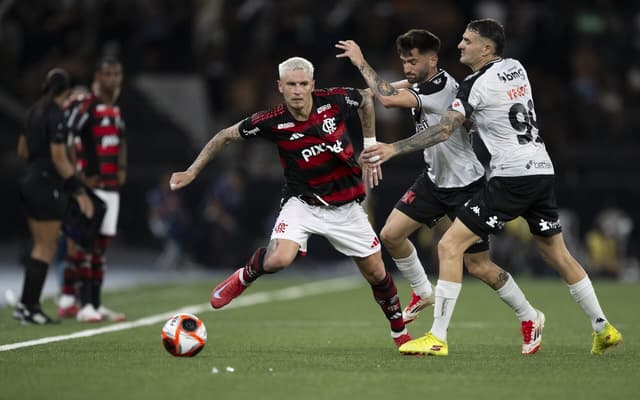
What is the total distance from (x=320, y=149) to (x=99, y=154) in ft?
13.2

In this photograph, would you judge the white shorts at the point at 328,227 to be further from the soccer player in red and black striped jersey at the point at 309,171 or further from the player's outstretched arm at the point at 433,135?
the player's outstretched arm at the point at 433,135

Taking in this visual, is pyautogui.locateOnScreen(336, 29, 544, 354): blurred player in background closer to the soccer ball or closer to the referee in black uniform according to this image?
the soccer ball

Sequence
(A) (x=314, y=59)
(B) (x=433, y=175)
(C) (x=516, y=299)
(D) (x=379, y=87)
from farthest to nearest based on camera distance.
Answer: (A) (x=314, y=59) → (B) (x=433, y=175) → (C) (x=516, y=299) → (D) (x=379, y=87)

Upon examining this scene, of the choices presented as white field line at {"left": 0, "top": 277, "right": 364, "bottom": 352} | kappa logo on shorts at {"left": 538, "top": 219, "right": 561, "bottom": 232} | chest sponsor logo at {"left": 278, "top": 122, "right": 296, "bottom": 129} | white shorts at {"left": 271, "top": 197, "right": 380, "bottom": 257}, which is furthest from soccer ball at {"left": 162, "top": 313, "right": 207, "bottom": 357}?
kappa logo on shorts at {"left": 538, "top": 219, "right": 561, "bottom": 232}

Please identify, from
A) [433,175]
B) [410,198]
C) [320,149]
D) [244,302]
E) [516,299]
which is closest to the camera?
[320,149]

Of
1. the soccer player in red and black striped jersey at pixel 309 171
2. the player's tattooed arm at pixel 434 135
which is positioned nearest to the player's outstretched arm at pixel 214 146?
the soccer player in red and black striped jersey at pixel 309 171

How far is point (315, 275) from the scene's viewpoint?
21.7 meters

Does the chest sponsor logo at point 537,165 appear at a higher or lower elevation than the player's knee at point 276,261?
higher

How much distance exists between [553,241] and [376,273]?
1.37 metres

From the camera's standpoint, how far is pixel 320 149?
8805 millimetres

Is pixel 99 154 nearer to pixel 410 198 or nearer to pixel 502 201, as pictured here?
pixel 410 198

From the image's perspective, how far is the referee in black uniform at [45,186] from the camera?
37.6 ft

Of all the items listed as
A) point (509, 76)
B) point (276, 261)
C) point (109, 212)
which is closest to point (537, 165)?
point (509, 76)

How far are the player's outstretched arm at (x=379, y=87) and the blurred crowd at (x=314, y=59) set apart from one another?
13.3 metres
